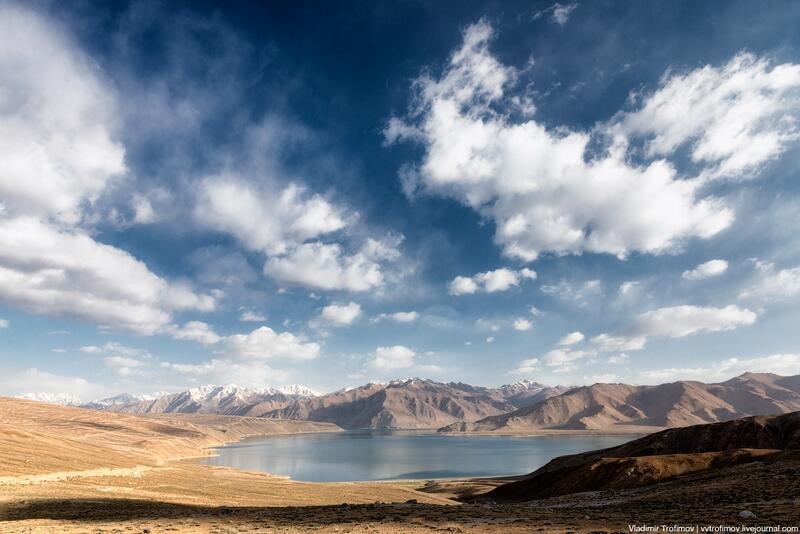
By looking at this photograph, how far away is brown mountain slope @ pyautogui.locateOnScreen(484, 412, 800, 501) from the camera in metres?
59.2

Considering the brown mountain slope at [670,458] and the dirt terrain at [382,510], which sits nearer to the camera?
the dirt terrain at [382,510]

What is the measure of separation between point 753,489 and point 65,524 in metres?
48.1

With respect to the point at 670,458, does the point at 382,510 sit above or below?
above

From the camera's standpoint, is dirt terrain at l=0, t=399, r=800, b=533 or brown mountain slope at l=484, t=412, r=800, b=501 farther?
brown mountain slope at l=484, t=412, r=800, b=501

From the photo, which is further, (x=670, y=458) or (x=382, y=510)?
(x=670, y=458)

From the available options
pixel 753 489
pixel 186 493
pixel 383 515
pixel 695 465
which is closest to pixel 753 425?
pixel 695 465

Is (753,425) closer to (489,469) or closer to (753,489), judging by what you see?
(753,489)

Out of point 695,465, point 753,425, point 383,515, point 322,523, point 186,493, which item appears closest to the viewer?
A: point 322,523

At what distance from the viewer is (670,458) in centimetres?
6328

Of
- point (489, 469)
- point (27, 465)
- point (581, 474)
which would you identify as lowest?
point (489, 469)

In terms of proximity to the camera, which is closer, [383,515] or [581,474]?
[383,515]

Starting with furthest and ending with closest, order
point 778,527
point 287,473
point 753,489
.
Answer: point 287,473 → point 753,489 → point 778,527

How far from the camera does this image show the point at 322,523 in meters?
27.5

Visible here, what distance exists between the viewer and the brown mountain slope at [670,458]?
5916 cm
